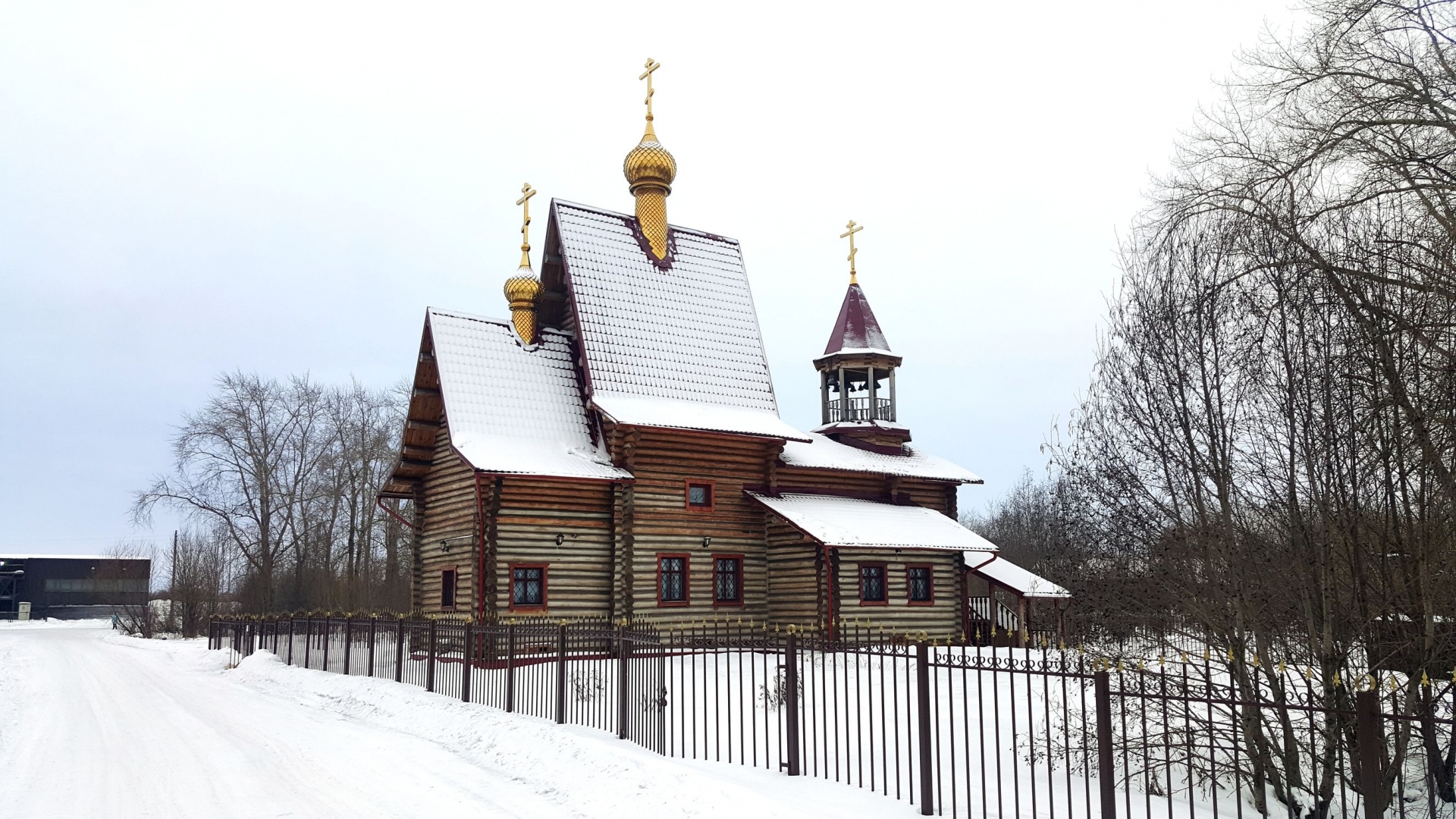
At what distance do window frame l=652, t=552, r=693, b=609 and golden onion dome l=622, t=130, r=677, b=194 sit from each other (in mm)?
10463

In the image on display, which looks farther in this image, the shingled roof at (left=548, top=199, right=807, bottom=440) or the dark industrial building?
the dark industrial building

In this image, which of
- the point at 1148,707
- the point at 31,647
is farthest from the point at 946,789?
the point at 31,647

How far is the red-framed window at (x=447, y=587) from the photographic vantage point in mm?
23344

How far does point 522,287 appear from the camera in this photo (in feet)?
84.1

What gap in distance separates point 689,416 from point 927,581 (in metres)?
7.25

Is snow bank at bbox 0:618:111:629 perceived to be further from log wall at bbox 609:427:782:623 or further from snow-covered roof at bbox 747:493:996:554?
snow-covered roof at bbox 747:493:996:554

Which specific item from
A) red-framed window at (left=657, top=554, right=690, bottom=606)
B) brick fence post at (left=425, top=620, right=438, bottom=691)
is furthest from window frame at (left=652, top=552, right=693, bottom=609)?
brick fence post at (left=425, top=620, right=438, bottom=691)

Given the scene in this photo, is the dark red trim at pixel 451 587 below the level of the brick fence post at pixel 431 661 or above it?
above

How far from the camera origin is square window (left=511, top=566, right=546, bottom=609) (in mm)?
21766

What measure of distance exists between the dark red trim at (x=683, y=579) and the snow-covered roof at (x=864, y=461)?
376 centimetres

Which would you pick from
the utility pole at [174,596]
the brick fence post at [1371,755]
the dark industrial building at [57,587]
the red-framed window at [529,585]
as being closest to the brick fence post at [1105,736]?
the brick fence post at [1371,755]

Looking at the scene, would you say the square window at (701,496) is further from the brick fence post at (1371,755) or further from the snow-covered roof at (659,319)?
the brick fence post at (1371,755)

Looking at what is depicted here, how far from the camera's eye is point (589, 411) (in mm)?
24688

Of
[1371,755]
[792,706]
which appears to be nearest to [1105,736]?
[1371,755]
